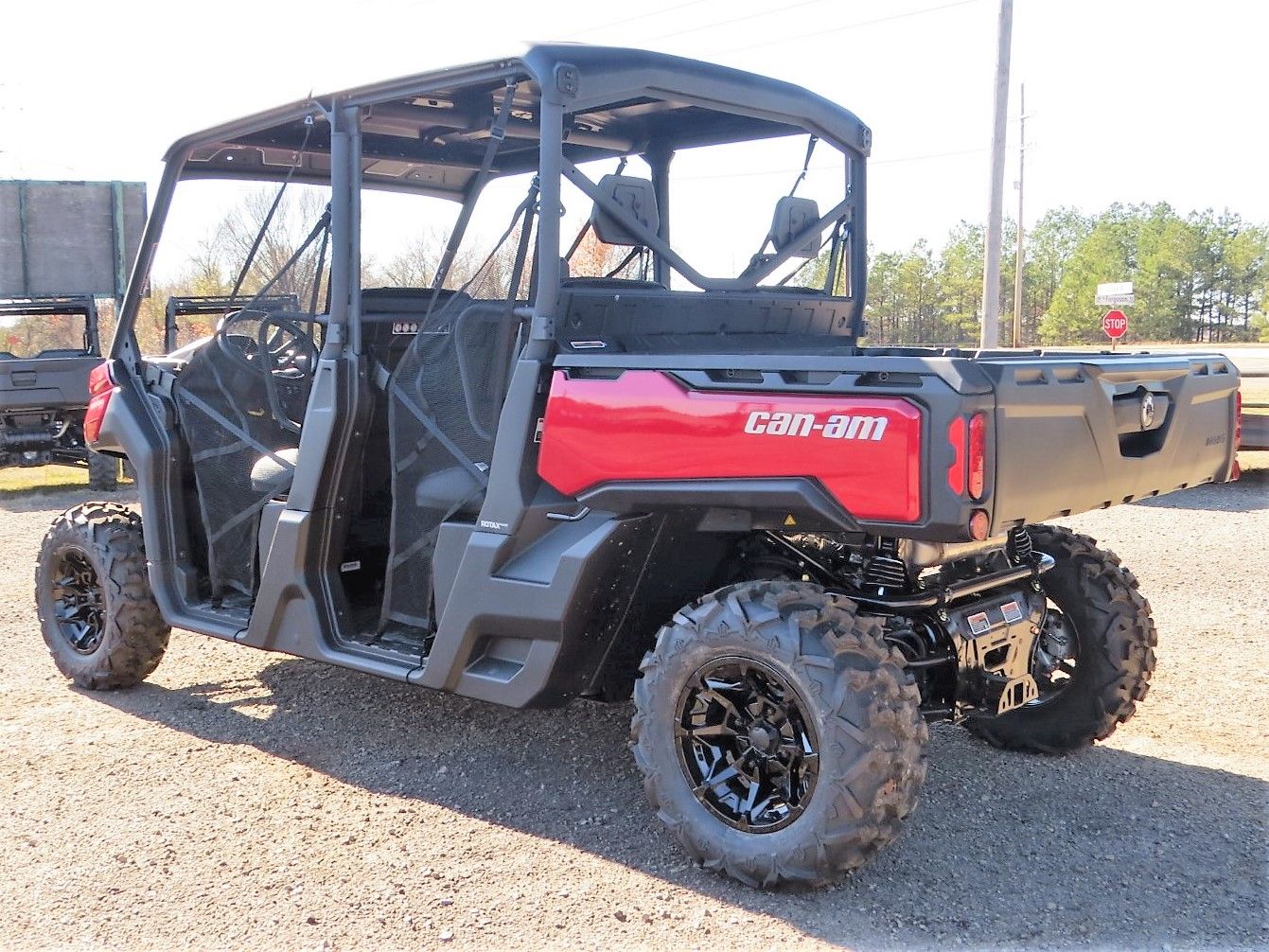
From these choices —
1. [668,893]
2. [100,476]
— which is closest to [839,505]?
[668,893]

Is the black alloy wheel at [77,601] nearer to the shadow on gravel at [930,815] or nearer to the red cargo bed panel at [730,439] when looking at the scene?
the shadow on gravel at [930,815]

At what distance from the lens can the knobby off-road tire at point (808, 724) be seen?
10.7ft

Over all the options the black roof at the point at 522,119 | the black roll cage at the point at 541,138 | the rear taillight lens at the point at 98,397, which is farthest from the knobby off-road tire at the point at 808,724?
the rear taillight lens at the point at 98,397

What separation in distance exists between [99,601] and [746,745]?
347 cm

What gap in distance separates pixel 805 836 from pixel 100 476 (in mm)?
11470

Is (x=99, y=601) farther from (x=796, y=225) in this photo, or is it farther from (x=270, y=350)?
(x=796, y=225)

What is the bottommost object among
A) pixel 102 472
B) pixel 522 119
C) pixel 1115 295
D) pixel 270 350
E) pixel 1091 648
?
pixel 102 472

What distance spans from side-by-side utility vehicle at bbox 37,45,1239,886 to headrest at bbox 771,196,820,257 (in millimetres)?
15

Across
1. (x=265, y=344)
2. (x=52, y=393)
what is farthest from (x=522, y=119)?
(x=52, y=393)

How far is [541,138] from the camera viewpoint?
384 centimetres

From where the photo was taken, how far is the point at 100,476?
1299cm

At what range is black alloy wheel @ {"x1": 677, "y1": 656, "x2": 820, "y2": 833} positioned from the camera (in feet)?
11.3

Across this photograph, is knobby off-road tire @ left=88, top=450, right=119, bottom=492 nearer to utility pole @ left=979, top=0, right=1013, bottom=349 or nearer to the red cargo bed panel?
utility pole @ left=979, top=0, right=1013, bottom=349

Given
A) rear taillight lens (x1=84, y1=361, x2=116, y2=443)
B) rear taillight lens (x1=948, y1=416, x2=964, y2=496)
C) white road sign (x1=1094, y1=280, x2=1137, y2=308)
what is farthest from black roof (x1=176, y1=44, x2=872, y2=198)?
white road sign (x1=1094, y1=280, x2=1137, y2=308)
